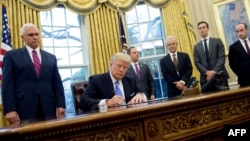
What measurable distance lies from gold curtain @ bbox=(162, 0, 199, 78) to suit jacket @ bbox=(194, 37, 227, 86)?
168 centimetres

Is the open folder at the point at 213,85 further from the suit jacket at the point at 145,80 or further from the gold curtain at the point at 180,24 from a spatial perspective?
the gold curtain at the point at 180,24

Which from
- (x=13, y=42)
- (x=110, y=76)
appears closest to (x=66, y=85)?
(x=13, y=42)

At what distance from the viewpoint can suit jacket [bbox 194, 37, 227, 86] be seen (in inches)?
151

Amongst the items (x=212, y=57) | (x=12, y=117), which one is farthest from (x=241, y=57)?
(x=12, y=117)

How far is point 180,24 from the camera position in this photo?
5.80m

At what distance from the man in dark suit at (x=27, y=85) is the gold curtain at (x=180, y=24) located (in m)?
3.60

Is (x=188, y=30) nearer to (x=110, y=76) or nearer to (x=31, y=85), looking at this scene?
(x=110, y=76)

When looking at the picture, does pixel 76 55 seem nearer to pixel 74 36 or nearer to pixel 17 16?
pixel 74 36

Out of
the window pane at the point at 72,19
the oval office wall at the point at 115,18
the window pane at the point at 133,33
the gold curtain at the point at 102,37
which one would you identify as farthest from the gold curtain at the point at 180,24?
the window pane at the point at 72,19

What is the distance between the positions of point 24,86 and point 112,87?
94 centimetres

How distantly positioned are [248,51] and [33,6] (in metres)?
3.70

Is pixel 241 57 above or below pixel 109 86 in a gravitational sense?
above

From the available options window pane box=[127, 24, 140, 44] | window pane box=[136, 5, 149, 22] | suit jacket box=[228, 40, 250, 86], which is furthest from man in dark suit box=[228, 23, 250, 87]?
window pane box=[136, 5, 149, 22]

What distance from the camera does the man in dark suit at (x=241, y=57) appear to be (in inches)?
145
